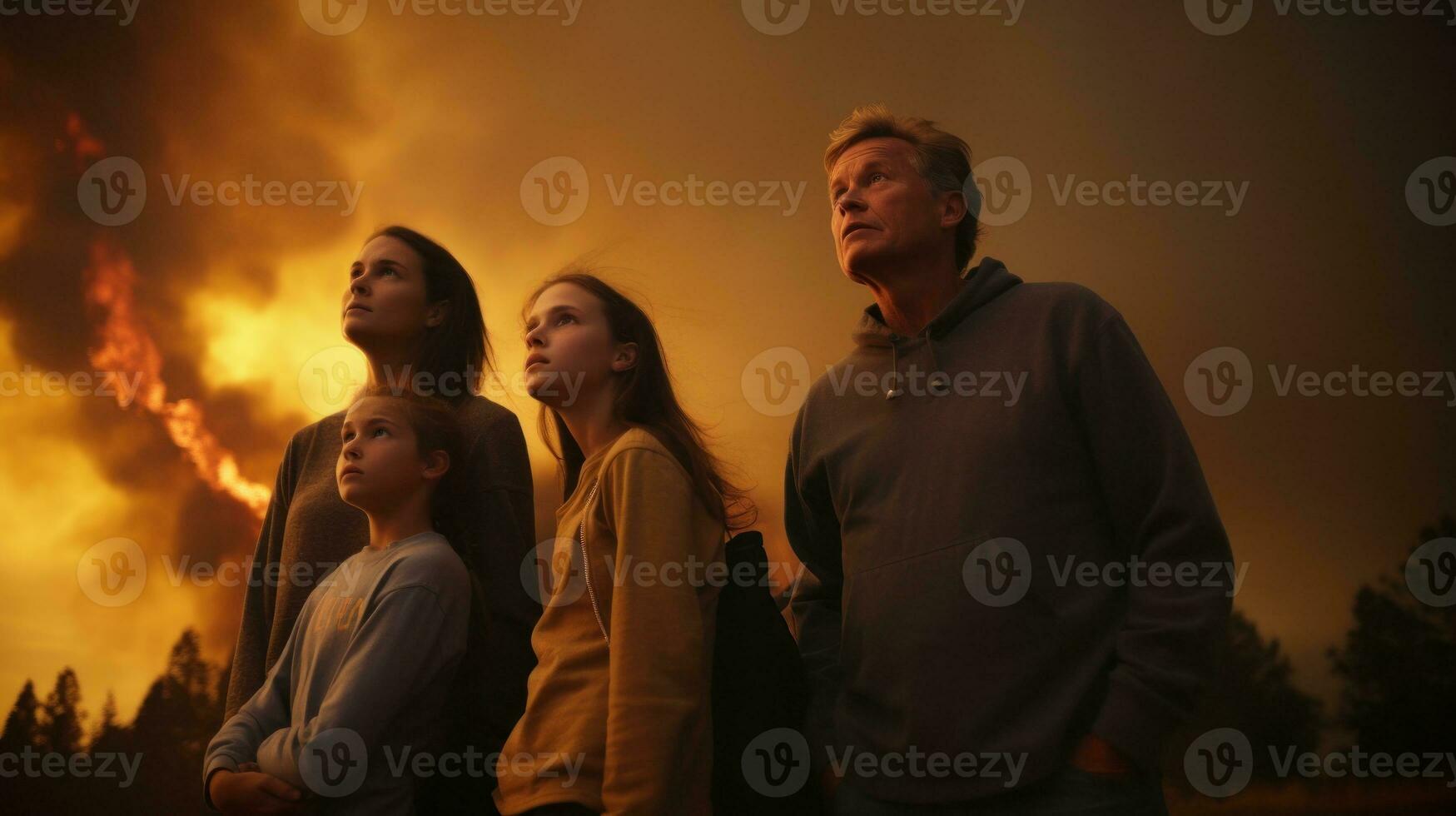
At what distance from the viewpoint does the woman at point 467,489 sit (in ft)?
5.38

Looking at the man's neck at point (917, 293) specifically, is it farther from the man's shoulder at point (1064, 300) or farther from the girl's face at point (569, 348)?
the girl's face at point (569, 348)

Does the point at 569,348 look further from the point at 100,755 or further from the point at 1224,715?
the point at 100,755

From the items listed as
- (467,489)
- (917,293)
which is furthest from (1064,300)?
(467,489)

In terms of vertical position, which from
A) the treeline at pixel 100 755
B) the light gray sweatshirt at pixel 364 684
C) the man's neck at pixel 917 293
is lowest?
the treeline at pixel 100 755

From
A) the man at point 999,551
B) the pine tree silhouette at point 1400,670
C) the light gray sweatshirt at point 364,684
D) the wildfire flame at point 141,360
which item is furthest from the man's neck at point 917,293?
the wildfire flame at point 141,360

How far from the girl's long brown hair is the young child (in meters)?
0.21

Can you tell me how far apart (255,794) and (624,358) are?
2.75 ft

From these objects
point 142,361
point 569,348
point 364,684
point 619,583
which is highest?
point 142,361

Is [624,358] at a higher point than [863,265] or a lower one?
lower

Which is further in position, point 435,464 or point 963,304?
point 435,464

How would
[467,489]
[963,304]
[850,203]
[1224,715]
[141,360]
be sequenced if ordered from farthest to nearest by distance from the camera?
[141,360] < [1224,715] < [467,489] < [850,203] < [963,304]

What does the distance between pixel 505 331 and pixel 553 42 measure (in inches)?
62.6

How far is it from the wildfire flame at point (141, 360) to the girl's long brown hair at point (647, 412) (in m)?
A: 3.17

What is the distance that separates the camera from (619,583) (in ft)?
4.42
